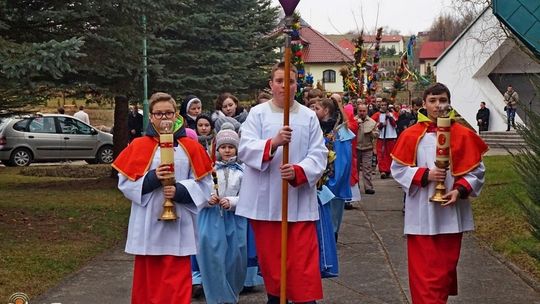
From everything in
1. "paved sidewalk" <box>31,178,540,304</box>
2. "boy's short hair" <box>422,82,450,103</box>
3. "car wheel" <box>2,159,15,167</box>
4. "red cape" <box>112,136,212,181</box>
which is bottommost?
"car wheel" <box>2,159,15,167</box>

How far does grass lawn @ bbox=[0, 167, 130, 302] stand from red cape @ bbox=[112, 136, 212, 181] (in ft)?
7.65

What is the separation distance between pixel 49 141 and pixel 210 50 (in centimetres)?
839

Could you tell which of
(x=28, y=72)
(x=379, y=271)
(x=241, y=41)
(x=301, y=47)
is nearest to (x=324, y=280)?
(x=379, y=271)

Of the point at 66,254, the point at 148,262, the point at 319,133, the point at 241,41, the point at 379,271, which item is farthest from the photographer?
the point at 241,41

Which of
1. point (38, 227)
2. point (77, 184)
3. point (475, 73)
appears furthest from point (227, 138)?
point (475, 73)

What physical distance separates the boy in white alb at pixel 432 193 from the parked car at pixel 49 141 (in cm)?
2043

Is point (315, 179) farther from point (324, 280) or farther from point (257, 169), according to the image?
point (324, 280)

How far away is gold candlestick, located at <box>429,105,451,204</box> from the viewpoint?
592cm

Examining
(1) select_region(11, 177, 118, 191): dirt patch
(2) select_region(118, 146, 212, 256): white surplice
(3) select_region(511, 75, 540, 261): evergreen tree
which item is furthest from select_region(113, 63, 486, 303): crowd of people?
(1) select_region(11, 177, 118, 191): dirt patch

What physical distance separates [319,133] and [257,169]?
1.79 feet

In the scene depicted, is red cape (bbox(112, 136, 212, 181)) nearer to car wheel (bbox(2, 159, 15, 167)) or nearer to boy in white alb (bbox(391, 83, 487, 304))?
boy in white alb (bbox(391, 83, 487, 304))

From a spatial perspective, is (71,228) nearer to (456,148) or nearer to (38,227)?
(38,227)

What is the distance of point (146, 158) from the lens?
232 inches

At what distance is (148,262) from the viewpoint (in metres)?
5.90
